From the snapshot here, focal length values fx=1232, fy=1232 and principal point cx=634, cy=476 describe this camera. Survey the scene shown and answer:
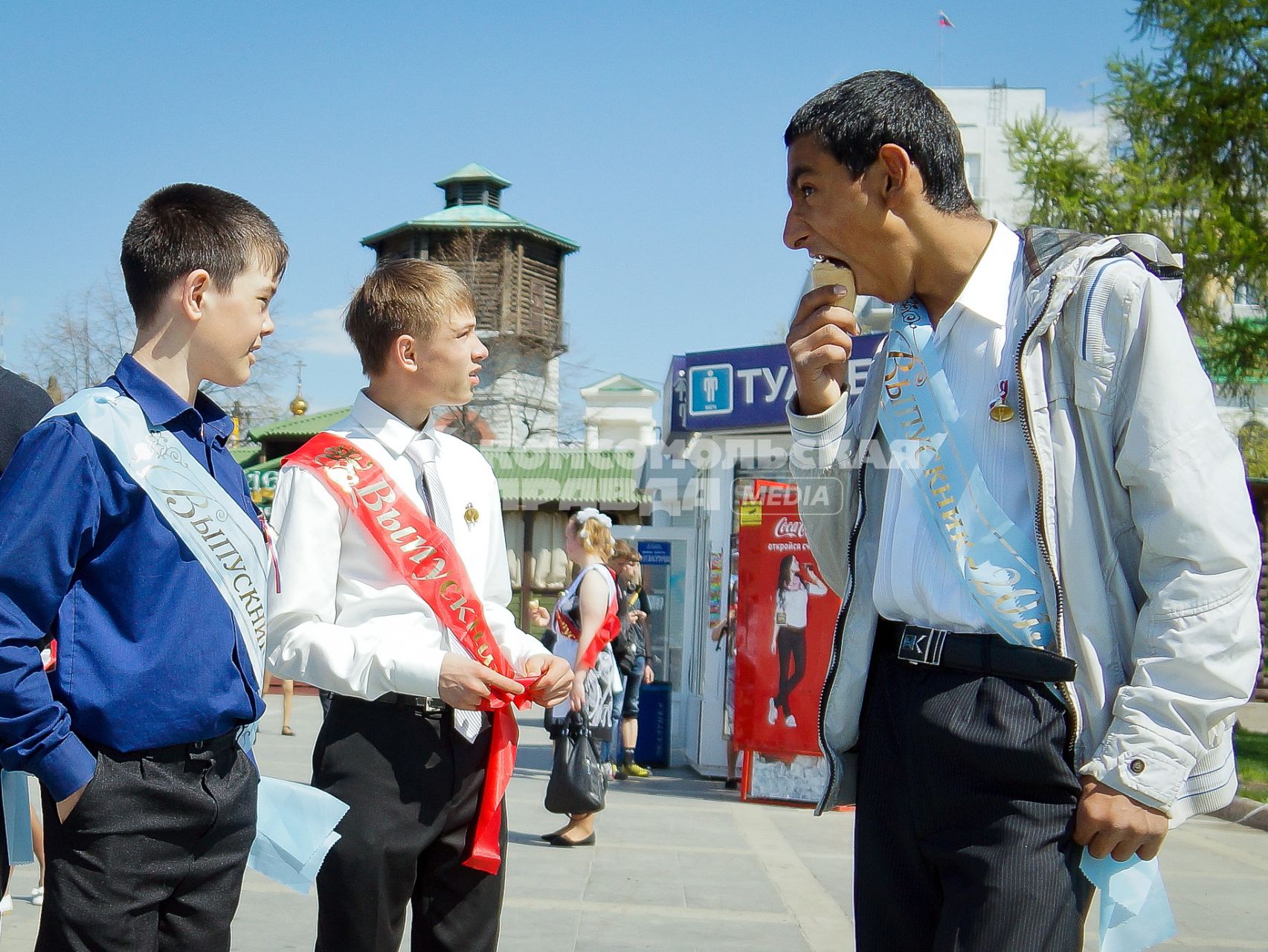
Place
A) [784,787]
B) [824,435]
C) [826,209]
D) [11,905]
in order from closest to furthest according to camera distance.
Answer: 1. [826,209]
2. [824,435]
3. [11,905]
4. [784,787]

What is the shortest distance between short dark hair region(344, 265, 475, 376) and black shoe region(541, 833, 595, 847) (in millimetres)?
4737

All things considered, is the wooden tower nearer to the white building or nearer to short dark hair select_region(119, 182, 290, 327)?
the white building

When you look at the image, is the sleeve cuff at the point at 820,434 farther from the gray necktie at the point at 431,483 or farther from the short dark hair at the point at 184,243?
the short dark hair at the point at 184,243

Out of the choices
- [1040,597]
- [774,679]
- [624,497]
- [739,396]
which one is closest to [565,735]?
[774,679]

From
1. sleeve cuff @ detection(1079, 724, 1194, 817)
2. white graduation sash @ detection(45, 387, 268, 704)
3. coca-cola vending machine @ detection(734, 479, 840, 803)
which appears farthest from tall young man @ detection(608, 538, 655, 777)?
sleeve cuff @ detection(1079, 724, 1194, 817)

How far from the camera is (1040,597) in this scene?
6.36ft

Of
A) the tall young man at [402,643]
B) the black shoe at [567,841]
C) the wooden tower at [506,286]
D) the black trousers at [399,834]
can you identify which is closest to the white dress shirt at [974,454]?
the tall young man at [402,643]

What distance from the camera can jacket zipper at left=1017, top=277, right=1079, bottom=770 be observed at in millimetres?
1876

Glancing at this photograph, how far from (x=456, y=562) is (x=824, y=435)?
992mm

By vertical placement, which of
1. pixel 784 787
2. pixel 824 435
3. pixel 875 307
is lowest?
pixel 784 787

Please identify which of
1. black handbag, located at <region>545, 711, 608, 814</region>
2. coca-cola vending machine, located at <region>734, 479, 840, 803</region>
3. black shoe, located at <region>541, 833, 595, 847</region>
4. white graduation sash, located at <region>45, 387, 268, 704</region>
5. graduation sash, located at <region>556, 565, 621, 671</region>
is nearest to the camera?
white graduation sash, located at <region>45, 387, 268, 704</region>

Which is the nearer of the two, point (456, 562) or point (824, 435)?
point (824, 435)

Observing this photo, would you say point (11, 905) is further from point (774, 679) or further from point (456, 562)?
point (774, 679)

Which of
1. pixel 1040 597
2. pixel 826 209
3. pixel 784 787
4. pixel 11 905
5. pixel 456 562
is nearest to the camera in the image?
pixel 1040 597
